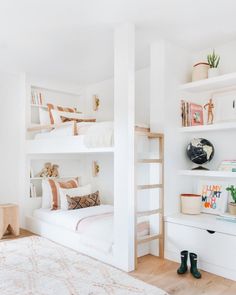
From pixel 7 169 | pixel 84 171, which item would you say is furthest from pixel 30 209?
pixel 84 171

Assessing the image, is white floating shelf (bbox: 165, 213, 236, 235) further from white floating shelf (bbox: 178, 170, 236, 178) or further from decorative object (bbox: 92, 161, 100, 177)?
decorative object (bbox: 92, 161, 100, 177)

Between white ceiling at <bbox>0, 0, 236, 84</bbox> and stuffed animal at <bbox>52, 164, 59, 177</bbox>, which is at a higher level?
white ceiling at <bbox>0, 0, 236, 84</bbox>

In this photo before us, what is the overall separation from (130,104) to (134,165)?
0.58 metres

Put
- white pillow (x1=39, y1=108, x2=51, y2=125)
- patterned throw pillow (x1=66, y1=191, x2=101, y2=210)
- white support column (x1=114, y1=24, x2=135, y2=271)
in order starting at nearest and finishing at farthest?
white support column (x1=114, y1=24, x2=135, y2=271) < patterned throw pillow (x1=66, y1=191, x2=101, y2=210) < white pillow (x1=39, y1=108, x2=51, y2=125)

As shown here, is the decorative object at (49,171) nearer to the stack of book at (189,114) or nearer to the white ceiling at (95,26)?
the white ceiling at (95,26)

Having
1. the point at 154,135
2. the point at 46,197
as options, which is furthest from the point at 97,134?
the point at 46,197

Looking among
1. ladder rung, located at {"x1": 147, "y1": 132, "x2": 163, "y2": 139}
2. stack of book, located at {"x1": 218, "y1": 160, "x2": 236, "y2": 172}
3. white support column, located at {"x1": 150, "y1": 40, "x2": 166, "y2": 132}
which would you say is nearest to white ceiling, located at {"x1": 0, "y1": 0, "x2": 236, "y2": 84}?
white support column, located at {"x1": 150, "y1": 40, "x2": 166, "y2": 132}

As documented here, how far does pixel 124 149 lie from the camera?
2703mm

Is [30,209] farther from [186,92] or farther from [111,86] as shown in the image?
[186,92]

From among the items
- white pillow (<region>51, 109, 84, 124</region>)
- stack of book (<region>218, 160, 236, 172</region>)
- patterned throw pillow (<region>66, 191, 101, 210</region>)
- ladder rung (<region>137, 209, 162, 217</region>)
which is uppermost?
white pillow (<region>51, 109, 84, 124</region>)

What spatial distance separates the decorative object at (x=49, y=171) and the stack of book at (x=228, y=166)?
2.63 m

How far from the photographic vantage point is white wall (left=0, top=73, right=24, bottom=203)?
14.0 feet

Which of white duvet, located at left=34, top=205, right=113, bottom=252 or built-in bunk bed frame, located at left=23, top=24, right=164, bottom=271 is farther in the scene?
white duvet, located at left=34, top=205, right=113, bottom=252

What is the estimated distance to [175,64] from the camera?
10.5ft
